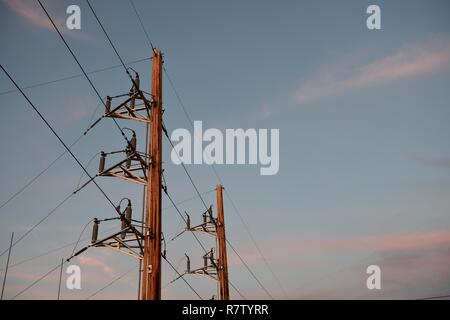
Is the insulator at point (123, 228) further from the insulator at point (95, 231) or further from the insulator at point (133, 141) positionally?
the insulator at point (133, 141)

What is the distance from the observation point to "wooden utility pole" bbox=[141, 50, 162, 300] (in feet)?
33.2

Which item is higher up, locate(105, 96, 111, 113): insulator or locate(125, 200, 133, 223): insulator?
locate(105, 96, 111, 113): insulator

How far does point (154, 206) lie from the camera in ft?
36.4

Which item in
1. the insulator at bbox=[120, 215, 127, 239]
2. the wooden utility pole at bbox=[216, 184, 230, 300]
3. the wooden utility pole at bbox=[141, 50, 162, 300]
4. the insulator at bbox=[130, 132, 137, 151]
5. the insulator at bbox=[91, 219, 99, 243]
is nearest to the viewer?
the wooden utility pole at bbox=[141, 50, 162, 300]

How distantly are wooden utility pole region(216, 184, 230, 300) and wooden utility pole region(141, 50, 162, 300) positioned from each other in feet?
37.6

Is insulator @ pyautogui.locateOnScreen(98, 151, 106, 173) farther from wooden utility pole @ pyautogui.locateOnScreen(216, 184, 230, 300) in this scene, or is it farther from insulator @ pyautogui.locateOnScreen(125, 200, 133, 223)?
wooden utility pole @ pyautogui.locateOnScreen(216, 184, 230, 300)

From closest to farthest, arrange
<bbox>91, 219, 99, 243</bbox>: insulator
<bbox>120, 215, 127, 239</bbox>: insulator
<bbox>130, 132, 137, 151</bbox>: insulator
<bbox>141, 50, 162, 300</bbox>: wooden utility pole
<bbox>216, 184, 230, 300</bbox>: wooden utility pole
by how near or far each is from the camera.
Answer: <bbox>141, 50, 162, 300</bbox>: wooden utility pole, <bbox>120, 215, 127, 239</bbox>: insulator, <bbox>91, 219, 99, 243</bbox>: insulator, <bbox>130, 132, 137, 151</bbox>: insulator, <bbox>216, 184, 230, 300</bbox>: wooden utility pole

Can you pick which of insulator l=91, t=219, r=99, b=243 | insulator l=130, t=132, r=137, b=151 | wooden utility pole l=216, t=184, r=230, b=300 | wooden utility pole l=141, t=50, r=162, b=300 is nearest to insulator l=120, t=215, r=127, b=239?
wooden utility pole l=141, t=50, r=162, b=300

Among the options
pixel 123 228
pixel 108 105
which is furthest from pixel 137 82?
pixel 123 228

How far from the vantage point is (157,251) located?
1062cm
